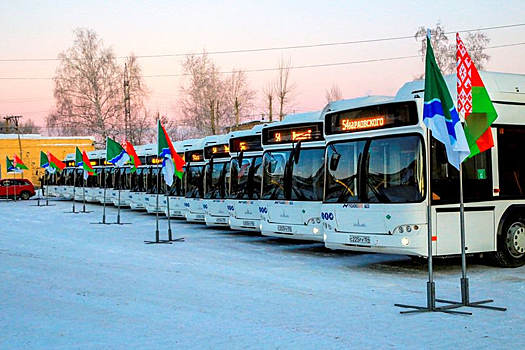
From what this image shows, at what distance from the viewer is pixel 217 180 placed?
23.1 m

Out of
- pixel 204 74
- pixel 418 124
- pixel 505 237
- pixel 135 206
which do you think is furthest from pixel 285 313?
A: pixel 204 74

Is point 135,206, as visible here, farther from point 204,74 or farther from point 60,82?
point 60,82

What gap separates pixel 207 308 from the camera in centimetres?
944

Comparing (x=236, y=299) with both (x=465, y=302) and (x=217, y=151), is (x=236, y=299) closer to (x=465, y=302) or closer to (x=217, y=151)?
(x=465, y=302)

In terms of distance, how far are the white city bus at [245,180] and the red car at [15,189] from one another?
122ft

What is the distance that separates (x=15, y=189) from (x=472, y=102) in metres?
49.6

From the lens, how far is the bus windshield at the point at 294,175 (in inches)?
640

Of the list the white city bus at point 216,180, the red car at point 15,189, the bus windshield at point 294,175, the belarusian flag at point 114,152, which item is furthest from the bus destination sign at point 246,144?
the red car at point 15,189

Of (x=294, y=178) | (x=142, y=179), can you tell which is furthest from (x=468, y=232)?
(x=142, y=179)

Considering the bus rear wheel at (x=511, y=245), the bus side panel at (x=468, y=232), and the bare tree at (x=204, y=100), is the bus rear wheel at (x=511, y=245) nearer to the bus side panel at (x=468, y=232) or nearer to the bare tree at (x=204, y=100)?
the bus side panel at (x=468, y=232)

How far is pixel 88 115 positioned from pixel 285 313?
5697 centimetres

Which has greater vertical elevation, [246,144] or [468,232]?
[246,144]

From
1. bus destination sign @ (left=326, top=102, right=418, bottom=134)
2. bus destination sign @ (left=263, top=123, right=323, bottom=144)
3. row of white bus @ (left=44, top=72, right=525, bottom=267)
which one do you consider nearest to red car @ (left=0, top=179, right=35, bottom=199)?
bus destination sign @ (left=263, top=123, right=323, bottom=144)

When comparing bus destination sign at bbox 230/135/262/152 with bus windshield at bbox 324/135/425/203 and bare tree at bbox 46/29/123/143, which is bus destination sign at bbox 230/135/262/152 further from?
bare tree at bbox 46/29/123/143
